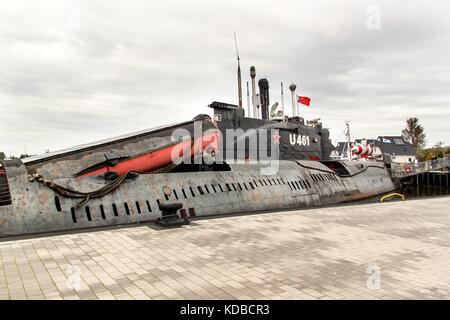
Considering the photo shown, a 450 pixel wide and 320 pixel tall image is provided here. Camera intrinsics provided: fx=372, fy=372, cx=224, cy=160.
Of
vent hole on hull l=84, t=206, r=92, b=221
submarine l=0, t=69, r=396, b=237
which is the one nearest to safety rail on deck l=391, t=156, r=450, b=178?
submarine l=0, t=69, r=396, b=237

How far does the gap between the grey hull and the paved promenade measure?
1680 mm

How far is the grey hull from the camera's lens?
1057 centimetres

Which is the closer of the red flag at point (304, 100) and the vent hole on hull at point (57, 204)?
the vent hole on hull at point (57, 204)

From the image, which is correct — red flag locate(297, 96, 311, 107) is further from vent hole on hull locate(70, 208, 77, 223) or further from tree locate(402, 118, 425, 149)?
tree locate(402, 118, 425, 149)

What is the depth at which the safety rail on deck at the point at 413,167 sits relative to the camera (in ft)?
109

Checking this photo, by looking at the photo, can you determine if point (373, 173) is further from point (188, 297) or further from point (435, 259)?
point (188, 297)

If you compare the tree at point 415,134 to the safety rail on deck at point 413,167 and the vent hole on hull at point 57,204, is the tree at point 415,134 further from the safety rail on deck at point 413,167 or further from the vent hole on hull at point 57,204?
the vent hole on hull at point 57,204

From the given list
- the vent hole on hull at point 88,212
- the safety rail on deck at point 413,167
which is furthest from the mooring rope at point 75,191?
the safety rail on deck at point 413,167

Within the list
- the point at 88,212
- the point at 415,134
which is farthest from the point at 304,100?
the point at 415,134

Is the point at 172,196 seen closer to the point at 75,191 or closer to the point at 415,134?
the point at 75,191

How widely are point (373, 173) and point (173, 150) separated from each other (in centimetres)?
1867

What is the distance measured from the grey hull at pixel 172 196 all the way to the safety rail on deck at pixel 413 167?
12.2m

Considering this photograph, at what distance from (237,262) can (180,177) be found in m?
8.04

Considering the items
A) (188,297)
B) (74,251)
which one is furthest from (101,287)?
(74,251)
